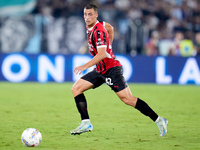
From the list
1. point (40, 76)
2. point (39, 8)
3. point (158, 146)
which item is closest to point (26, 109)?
point (158, 146)

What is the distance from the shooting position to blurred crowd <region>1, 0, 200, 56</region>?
18.2m

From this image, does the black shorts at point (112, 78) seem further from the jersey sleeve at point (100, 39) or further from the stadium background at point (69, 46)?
the stadium background at point (69, 46)

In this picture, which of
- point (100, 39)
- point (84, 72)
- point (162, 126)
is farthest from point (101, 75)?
point (84, 72)

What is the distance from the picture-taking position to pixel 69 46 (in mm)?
18859

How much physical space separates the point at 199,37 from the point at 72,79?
5830 millimetres

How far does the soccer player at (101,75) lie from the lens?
691cm

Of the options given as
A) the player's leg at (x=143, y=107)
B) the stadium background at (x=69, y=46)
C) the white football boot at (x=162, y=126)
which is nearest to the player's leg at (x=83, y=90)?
the player's leg at (x=143, y=107)

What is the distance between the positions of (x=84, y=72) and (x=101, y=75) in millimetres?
9972

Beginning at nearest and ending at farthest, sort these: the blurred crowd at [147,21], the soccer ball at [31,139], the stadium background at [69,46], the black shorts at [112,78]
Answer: the soccer ball at [31,139] → the black shorts at [112,78] → the stadium background at [69,46] → the blurred crowd at [147,21]

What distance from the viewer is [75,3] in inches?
789

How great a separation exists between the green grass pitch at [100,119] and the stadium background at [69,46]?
4.54 feet

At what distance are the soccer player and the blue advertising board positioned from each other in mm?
9655

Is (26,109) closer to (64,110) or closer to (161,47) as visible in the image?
(64,110)

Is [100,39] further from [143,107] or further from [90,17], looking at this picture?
[143,107]
